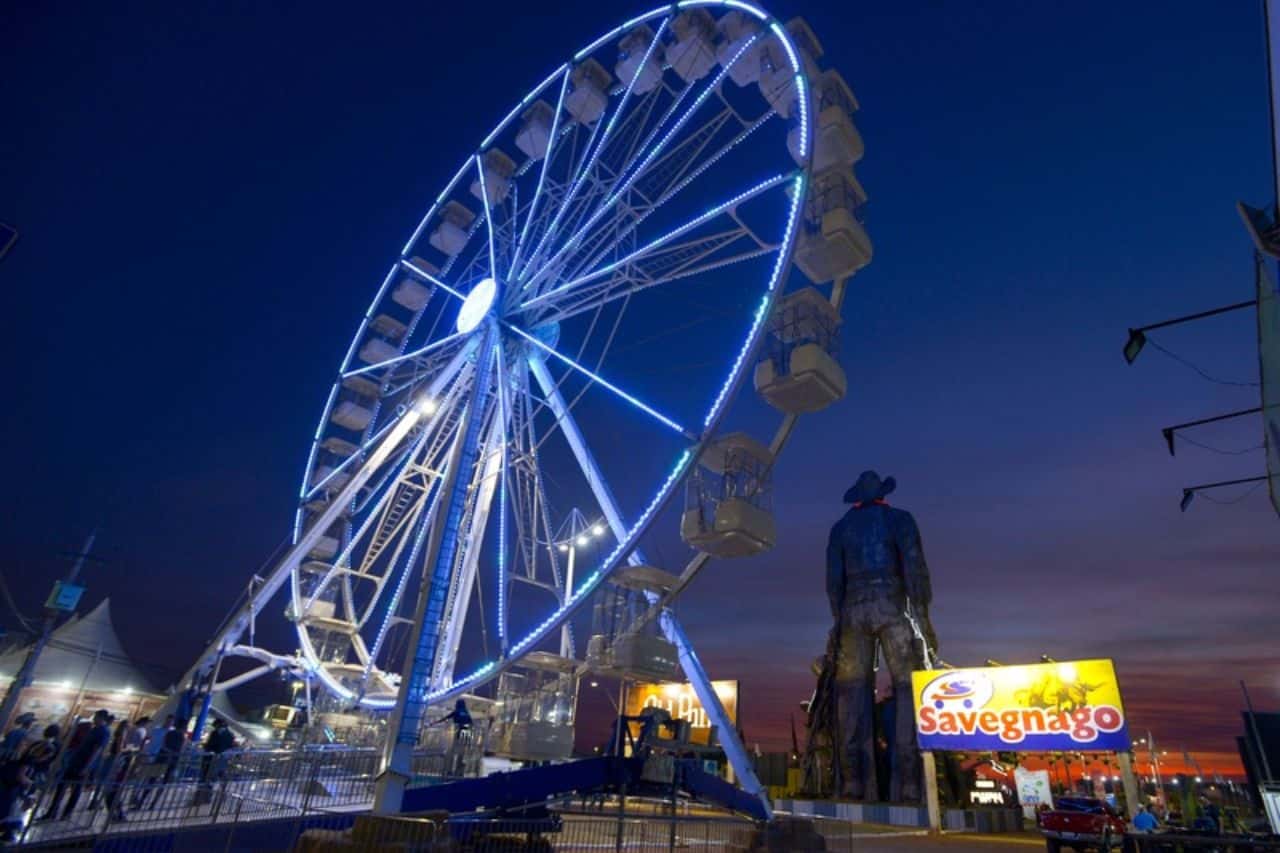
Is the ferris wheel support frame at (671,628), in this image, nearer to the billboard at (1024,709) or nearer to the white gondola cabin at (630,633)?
the white gondola cabin at (630,633)

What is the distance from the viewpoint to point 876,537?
24.1 m

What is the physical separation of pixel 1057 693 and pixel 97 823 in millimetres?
19408

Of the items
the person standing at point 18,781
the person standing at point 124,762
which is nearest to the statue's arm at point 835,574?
the person standing at point 124,762

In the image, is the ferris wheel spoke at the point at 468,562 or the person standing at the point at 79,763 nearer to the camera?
the person standing at the point at 79,763

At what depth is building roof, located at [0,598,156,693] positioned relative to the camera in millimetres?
28734

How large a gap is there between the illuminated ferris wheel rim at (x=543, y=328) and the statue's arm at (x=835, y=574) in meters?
11.2

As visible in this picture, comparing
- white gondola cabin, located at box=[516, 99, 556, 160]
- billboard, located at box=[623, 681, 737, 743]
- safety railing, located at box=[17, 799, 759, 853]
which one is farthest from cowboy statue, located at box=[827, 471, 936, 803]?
white gondola cabin, located at box=[516, 99, 556, 160]

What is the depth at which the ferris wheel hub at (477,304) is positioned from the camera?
731 inches

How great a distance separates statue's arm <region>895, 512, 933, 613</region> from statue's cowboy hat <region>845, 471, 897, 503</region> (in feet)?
5.53

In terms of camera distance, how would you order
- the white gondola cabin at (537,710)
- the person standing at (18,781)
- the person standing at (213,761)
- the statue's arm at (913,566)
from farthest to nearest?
the statue's arm at (913,566) → the white gondola cabin at (537,710) → the person standing at (213,761) → the person standing at (18,781)

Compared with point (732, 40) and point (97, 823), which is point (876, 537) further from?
point (97, 823)

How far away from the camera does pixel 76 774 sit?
947 centimetres

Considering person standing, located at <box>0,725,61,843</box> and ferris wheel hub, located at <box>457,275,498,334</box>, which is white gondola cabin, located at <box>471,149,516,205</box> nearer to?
ferris wheel hub, located at <box>457,275,498,334</box>

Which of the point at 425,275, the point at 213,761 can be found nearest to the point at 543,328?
the point at 425,275
